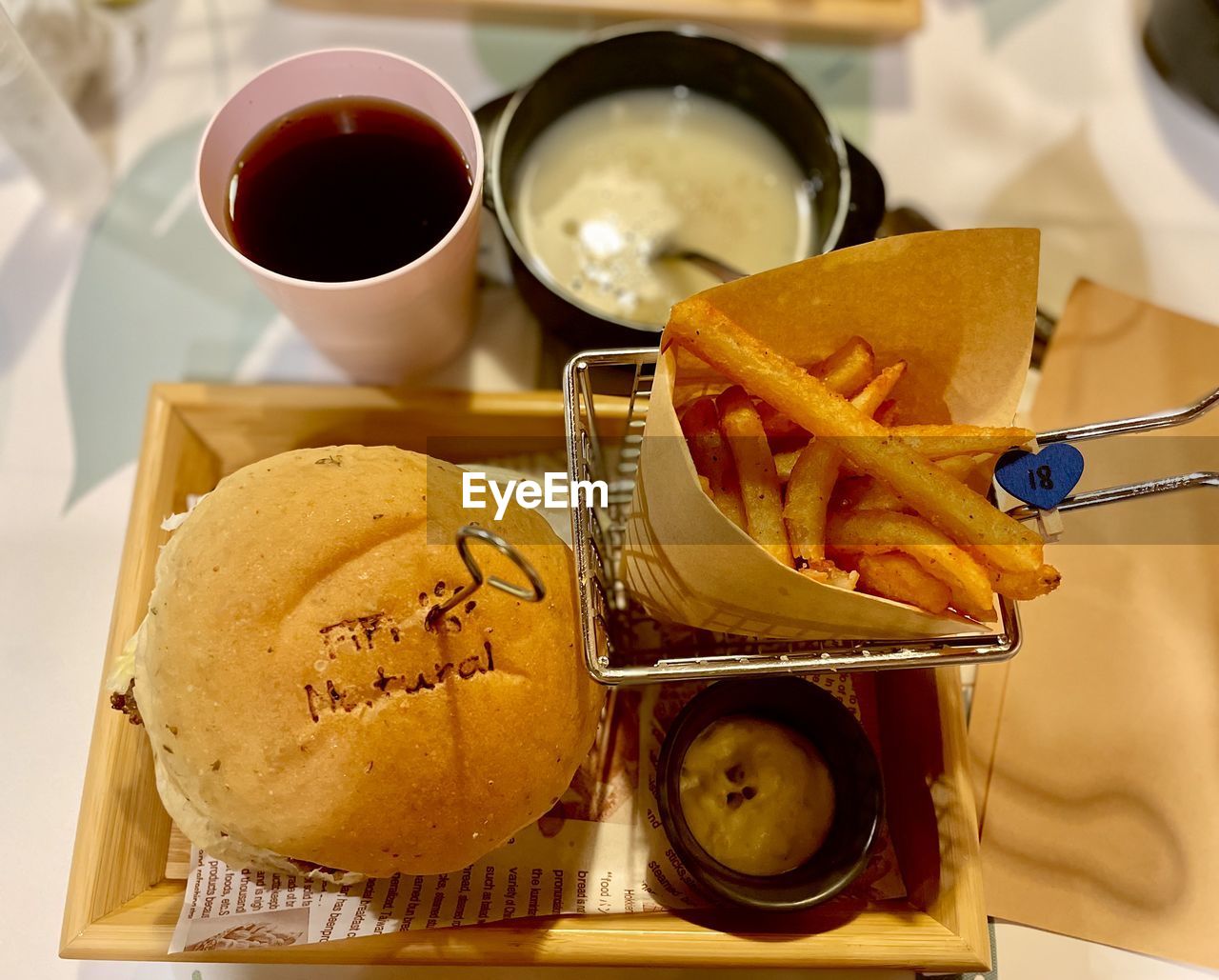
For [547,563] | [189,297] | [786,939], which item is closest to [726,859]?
[786,939]

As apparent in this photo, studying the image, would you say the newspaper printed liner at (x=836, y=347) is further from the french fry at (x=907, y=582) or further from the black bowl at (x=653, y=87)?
the black bowl at (x=653, y=87)

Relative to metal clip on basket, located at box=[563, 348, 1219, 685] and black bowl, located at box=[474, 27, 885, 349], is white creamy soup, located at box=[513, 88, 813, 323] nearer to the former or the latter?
black bowl, located at box=[474, 27, 885, 349]

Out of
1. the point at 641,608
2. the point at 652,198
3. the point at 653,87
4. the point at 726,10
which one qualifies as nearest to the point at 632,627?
the point at 641,608

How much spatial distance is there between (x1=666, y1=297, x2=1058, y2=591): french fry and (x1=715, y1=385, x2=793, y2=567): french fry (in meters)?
0.03

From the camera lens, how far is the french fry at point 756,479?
2.40 feet

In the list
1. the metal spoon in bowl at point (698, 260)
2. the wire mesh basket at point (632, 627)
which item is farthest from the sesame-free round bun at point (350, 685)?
the metal spoon in bowl at point (698, 260)

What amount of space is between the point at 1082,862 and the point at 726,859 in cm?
42

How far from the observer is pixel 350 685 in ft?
A: 2.52

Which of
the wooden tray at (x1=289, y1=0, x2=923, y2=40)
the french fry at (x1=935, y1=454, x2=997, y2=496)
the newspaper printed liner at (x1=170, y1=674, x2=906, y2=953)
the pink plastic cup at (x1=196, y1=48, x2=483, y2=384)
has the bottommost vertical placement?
the newspaper printed liner at (x1=170, y1=674, x2=906, y2=953)

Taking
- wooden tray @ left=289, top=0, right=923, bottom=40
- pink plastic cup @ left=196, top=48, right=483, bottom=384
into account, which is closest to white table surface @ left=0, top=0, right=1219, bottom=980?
wooden tray @ left=289, top=0, right=923, bottom=40

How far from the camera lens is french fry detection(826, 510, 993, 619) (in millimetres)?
683

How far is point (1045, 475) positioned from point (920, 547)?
0.14 metres

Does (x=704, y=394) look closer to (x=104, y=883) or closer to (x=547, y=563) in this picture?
(x=547, y=563)

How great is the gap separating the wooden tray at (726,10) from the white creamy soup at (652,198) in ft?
0.64
